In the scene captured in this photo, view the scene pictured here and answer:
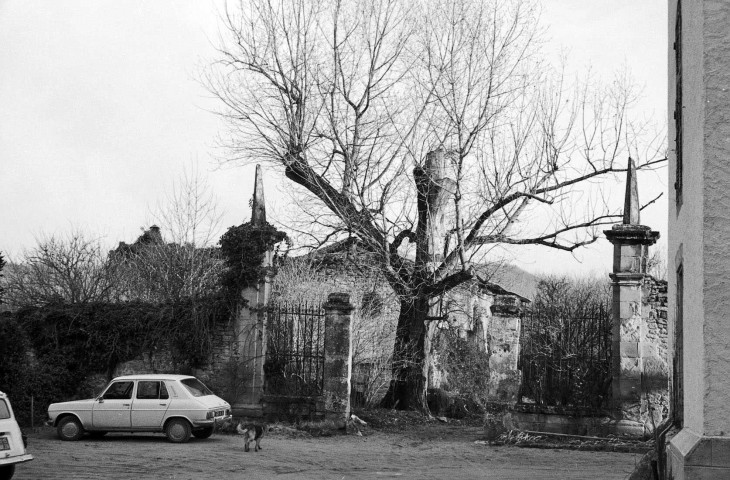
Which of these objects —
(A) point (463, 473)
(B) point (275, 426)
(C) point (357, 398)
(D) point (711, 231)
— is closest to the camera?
(D) point (711, 231)

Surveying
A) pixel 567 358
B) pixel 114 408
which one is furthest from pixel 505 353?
pixel 114 408

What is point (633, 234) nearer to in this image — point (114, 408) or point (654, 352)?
point (654, 352)

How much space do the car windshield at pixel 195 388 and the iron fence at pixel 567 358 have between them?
269 inches

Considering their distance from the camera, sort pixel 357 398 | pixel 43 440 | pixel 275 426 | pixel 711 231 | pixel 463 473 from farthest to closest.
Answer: pixel 357 398 < pixel 275 426 < pixel 43 440 < pixel 463 473 < pixel 711 231

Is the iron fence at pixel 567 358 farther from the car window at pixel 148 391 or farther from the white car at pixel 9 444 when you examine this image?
the white car at pixel 9 444

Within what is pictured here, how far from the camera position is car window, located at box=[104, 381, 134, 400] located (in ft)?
57.7

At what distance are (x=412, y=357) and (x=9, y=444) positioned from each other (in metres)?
11.2

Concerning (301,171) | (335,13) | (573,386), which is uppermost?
(335,13)

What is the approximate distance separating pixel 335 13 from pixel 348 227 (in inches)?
217

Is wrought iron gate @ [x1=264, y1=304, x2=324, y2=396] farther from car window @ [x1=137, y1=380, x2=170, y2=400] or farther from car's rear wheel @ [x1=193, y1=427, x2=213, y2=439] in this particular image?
car window @ [x1=137, y1=380, x2=170, y2=400]

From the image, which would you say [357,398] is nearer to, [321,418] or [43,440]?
[321,418]

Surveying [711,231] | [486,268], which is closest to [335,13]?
[486,268]

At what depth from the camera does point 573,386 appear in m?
18.0

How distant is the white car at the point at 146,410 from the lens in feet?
56.6
